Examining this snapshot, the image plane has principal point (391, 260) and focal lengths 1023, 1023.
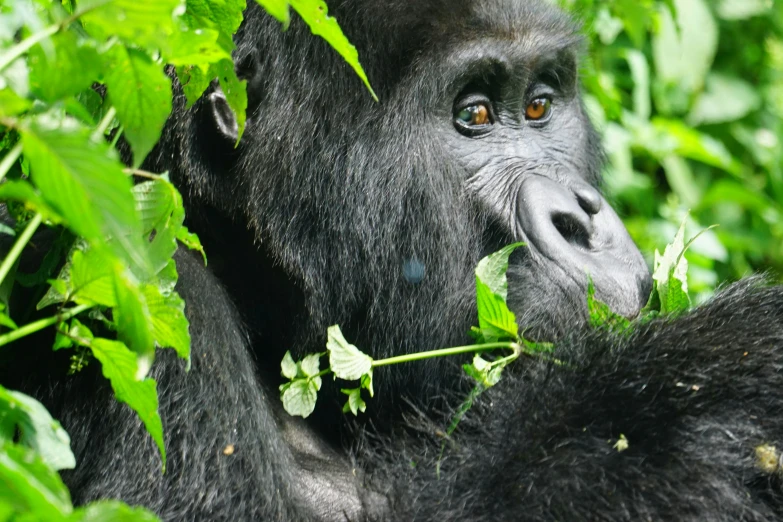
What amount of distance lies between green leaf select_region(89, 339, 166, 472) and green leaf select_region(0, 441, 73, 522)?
17.3 inches

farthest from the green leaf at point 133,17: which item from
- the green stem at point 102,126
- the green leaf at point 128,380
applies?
the green leaf at point 128,380

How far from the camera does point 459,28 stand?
280 cm

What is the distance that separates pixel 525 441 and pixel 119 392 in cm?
93

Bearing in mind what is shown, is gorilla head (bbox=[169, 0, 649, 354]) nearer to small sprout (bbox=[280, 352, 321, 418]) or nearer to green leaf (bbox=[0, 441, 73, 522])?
small sprout (bbox=[280, 352, 321, 418])

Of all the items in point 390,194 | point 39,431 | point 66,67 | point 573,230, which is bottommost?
point 573,230

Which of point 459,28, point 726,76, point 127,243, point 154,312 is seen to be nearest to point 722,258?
point 726,76

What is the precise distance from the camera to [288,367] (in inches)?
101

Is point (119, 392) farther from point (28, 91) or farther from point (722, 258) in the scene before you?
point (722, 258)

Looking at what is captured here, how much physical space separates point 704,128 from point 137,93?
204 inches

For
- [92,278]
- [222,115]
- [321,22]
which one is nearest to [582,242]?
[222,115]

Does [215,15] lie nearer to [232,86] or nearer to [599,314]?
[232,86]

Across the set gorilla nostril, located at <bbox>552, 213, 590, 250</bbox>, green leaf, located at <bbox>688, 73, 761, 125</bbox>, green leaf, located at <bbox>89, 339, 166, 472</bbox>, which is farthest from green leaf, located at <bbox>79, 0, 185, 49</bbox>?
green leaf, located at <bbox>688, 73, 761, 125</bbox>

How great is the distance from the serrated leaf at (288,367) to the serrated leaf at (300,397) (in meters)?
0.04

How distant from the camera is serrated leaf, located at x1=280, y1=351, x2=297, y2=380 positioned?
2.56 metres
